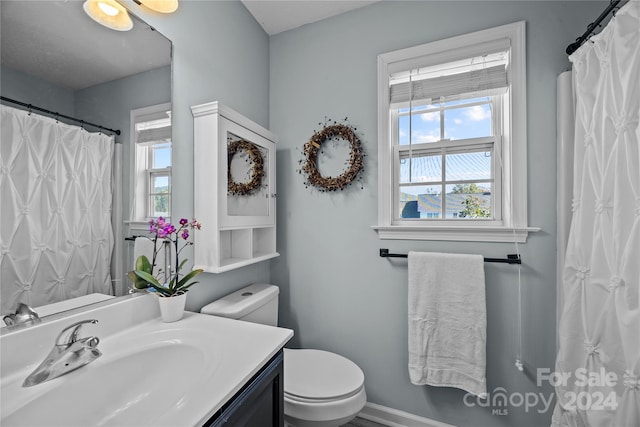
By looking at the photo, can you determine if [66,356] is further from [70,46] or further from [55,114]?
[70,46]

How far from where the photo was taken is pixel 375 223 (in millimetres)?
1650

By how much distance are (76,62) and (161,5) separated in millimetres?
457

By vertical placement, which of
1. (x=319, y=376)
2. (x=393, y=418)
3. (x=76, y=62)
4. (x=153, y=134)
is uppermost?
(x=76, y=62)

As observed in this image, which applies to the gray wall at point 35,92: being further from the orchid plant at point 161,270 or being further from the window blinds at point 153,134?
the orchid plant at point 161,270

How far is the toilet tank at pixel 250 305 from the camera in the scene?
1.28 m

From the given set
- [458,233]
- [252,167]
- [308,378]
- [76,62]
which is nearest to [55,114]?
[76,62]

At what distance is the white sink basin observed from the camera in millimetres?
629

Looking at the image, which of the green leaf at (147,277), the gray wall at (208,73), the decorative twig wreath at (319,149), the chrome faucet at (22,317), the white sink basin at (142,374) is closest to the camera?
the white sink basin at (142,374)

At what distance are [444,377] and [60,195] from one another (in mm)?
1816

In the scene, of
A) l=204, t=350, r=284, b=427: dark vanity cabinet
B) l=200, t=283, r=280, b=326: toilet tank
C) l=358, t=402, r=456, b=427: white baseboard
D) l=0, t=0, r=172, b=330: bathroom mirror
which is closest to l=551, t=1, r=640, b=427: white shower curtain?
l=358, t=402, r=456, b=427: white baseboard

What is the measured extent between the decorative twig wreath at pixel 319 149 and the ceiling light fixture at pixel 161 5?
0.91 metres

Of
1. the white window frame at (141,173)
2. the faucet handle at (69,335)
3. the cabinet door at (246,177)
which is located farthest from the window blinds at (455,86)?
the faucet handle at (69,335)

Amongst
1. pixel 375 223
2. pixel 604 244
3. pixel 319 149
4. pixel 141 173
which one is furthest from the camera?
pixel 319 149

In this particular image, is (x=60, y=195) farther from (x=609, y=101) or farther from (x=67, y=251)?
(x=609, y=101)
